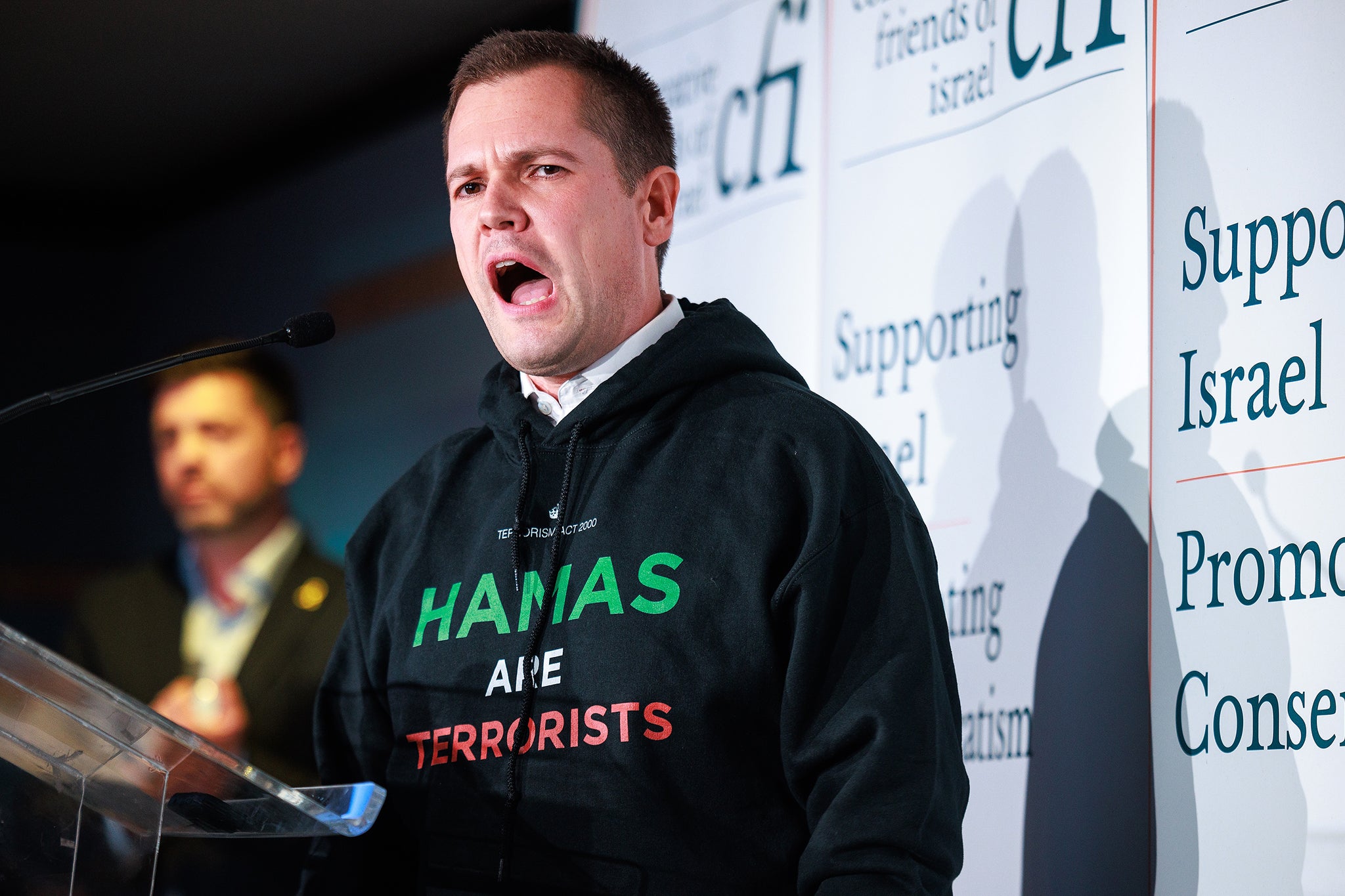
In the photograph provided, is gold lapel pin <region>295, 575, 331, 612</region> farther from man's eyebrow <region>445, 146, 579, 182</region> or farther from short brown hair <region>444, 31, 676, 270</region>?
man's eyebrow <region>445, 146, 579, 182</region>

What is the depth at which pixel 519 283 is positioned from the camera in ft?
5.14

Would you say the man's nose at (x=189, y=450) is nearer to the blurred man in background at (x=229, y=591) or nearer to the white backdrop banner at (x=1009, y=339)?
the blurred man in background at (x=229, y=591)

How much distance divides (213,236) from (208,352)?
138 inches

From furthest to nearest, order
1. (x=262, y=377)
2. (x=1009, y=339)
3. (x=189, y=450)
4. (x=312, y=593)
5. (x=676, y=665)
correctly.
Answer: (x=262, y=377)
(x=189, y=450)
(x=312, y=593)
(x=1009, y=339)
(x=676, y=665)

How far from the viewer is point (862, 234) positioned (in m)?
2.31

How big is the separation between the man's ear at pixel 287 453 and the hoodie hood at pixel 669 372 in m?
2.37

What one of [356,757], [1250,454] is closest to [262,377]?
[356,757]

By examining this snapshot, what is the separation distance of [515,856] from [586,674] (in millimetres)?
201

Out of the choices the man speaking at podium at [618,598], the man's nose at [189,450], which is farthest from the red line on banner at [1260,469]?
the man's nose at [189,450]

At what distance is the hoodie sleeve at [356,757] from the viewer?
154 centimetres

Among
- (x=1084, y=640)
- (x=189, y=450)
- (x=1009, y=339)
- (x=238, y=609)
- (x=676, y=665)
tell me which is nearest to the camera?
(x=676, y=665)

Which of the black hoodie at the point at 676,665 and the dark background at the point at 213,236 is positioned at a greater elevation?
the dark background at the point at 213,236

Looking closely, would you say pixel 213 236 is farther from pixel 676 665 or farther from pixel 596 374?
pixel 676 665

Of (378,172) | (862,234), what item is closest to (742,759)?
(862,234)
